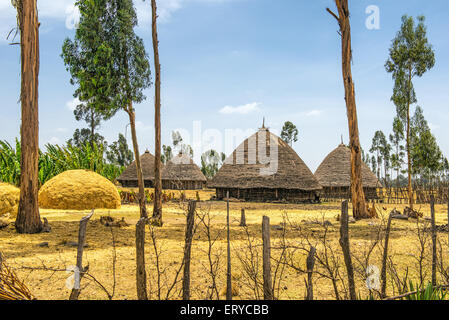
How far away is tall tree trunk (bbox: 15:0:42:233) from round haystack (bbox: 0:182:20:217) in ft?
8.33

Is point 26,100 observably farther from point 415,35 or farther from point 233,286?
point 415,35

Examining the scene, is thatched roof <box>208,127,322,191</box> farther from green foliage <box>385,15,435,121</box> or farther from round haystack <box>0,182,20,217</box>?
round haystack <box>0,182,20,217</box>

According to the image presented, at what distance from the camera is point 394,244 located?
840 cm

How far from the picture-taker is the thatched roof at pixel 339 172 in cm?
2736

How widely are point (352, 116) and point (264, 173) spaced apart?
11.4 meters

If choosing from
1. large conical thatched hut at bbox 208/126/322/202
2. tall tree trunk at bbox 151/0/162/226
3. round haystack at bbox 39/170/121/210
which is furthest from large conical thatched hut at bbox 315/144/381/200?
tall tree trunk at bbox 151/0/162/226

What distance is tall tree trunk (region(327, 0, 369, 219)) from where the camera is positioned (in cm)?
1340

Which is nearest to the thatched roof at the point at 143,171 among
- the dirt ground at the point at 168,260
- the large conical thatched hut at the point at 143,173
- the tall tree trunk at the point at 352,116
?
the large conical thatched hut at the point at 143,173

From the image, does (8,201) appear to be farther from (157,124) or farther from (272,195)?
(272,195)

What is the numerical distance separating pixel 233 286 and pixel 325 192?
83.2ft

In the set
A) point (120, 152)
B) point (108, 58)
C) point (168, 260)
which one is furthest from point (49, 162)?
point (120, 152)

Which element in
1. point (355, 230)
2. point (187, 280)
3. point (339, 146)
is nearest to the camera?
point (187, 280)

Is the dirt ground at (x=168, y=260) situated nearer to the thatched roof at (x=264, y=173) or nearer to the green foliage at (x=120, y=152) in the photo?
the thatched roof at (x=264, y=173)

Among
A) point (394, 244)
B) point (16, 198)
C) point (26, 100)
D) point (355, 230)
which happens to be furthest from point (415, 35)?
point (16, 198)
